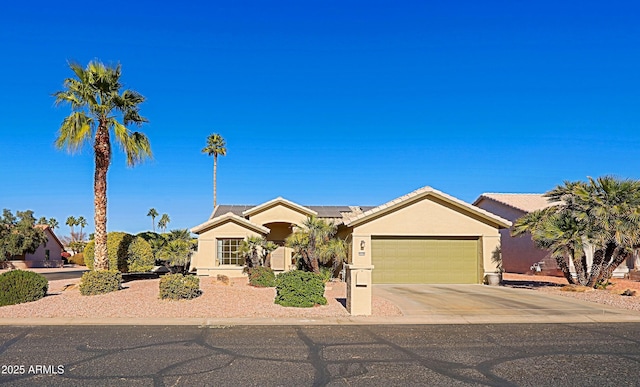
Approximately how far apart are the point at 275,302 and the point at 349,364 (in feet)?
23.1

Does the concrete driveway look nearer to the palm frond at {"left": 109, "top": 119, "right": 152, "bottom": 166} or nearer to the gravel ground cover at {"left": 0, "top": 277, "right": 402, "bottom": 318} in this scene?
the gravel ground cover at {"left": 0, "top": 277, "right": 402, "bottom": 318}

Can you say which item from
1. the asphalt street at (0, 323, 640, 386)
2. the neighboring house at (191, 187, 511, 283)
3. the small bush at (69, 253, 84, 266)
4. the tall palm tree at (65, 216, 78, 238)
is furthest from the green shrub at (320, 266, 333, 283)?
the tall palm tree at (65, 216, 78, 238)

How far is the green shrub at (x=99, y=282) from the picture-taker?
52.7ft

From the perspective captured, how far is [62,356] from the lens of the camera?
8078mm

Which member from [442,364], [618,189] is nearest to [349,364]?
[442,364]

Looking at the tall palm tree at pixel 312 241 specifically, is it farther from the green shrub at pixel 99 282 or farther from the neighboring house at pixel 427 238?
the green shrub at pixel 99 282

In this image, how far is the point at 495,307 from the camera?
14148 millimetres

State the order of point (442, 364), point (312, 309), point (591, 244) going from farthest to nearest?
point (591, 244)
point (312, 309)
point (442, 364)

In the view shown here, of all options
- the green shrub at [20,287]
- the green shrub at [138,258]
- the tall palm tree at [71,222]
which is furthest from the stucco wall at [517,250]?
the tall palm tree at [71,222]

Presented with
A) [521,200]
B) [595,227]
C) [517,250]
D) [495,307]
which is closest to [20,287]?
[495,307]

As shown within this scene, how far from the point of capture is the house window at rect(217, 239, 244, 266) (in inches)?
1002

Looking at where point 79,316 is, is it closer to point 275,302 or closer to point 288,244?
point 275,302

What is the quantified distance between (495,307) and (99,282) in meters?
12.5

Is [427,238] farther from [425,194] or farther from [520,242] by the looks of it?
[520,242]
